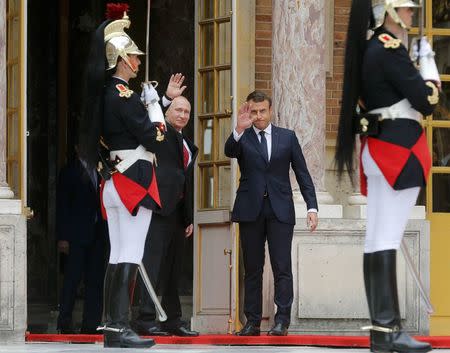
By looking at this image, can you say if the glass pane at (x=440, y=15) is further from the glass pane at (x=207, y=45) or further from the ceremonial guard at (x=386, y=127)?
the ceremonial guard at (x=386, y=127)

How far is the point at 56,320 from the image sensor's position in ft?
52.2

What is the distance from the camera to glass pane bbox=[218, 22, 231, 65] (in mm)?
13555

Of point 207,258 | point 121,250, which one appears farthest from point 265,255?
point 121,250

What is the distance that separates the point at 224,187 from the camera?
1364cm

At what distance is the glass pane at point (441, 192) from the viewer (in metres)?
14.1

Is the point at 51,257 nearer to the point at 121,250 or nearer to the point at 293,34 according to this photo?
the point at 293,34

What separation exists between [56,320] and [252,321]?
14.4ft

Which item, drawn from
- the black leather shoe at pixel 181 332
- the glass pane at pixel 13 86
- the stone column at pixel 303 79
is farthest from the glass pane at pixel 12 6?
the black leather shoe at pixel 181 332

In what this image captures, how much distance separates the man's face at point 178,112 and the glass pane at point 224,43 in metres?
1.38

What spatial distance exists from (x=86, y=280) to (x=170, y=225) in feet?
8.13

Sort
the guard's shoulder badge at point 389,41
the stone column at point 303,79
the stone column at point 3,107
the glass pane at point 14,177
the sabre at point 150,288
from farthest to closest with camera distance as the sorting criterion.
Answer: the stone column at point 303,79 → the glass pane at point 14,177 → the stone column at point 3,107 → the sabre at point 150,288 → the guard's shoulder badge at point 389,41

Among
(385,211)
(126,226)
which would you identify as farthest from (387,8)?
(126,226)

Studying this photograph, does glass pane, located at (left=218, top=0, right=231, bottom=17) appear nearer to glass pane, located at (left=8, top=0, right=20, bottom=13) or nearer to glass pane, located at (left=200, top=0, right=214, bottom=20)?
glass pane, located at (left=200, top=0, right=214, bottom=20)

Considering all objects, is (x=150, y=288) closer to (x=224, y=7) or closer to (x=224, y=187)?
(x=224, y=187)
